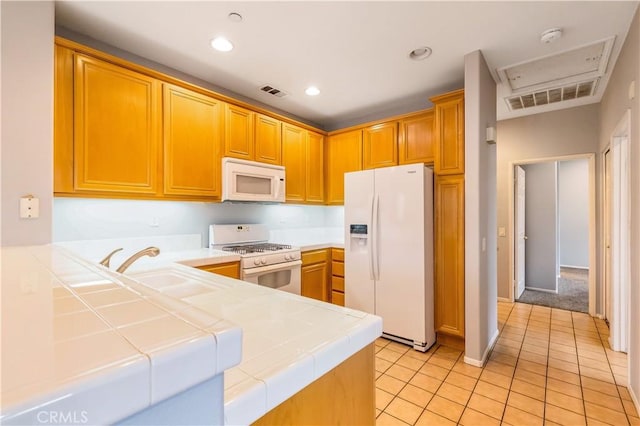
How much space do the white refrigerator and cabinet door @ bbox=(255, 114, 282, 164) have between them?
897 mm

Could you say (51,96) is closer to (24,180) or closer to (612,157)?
(24,180)

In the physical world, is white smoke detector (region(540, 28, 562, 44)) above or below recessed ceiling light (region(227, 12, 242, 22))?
below

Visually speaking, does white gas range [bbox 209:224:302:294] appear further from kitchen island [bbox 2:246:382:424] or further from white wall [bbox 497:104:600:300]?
white wall [bbox 497:104:600:300]

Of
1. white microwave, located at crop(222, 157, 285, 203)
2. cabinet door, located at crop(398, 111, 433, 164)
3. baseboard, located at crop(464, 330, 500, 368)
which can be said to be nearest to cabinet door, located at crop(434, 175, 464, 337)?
baseboard, located at crop(464, 330, 500, 368)

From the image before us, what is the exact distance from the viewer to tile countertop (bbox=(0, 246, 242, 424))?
244 mm

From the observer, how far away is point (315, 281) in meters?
3.44

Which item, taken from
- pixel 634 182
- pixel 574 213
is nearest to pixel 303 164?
pixel 634 182

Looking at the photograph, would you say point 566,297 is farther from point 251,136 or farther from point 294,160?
point 251,136

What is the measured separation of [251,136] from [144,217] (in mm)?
1287

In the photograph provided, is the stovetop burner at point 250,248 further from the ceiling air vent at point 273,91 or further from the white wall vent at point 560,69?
the white wall vent at point 560,69

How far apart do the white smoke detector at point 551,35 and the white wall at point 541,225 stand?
3111 millimetres

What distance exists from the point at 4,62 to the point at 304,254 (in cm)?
263

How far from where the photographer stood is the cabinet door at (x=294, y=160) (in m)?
3.51

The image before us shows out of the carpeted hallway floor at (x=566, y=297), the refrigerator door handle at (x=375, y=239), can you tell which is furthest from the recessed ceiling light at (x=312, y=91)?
the carpeted hallway floor at (x=566, y=297)
